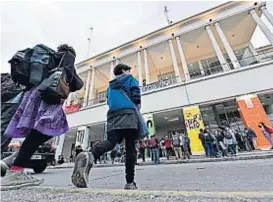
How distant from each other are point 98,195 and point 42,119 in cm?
99

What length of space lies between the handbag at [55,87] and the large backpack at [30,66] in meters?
0.14

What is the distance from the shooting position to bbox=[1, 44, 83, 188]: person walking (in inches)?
84.2

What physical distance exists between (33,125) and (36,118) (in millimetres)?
75

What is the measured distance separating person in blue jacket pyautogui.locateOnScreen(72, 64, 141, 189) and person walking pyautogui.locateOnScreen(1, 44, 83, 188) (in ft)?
1.45

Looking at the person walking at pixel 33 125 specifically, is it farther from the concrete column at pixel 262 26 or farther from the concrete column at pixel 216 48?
the concrete column at pixel 262 26

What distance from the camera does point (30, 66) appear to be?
2.30m

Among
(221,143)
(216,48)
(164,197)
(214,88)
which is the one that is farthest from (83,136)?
(164,197)

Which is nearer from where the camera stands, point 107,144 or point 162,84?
point 107,144

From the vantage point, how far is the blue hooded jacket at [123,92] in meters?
2.24

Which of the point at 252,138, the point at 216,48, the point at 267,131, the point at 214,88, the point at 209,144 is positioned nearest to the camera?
the point at 209,144

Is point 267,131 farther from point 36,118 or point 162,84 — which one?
point 36,118

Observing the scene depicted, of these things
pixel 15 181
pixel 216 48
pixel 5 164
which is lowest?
pixel 15 181

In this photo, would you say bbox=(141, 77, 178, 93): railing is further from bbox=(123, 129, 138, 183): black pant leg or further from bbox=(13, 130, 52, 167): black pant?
bbox=(13, 130, 52, 167): black pant

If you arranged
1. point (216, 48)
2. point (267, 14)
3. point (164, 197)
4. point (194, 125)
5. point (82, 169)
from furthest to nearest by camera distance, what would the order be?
point (216, 48) < point (267, 14) < point (194, 125) < point (82, 169) < point (164, 197)
